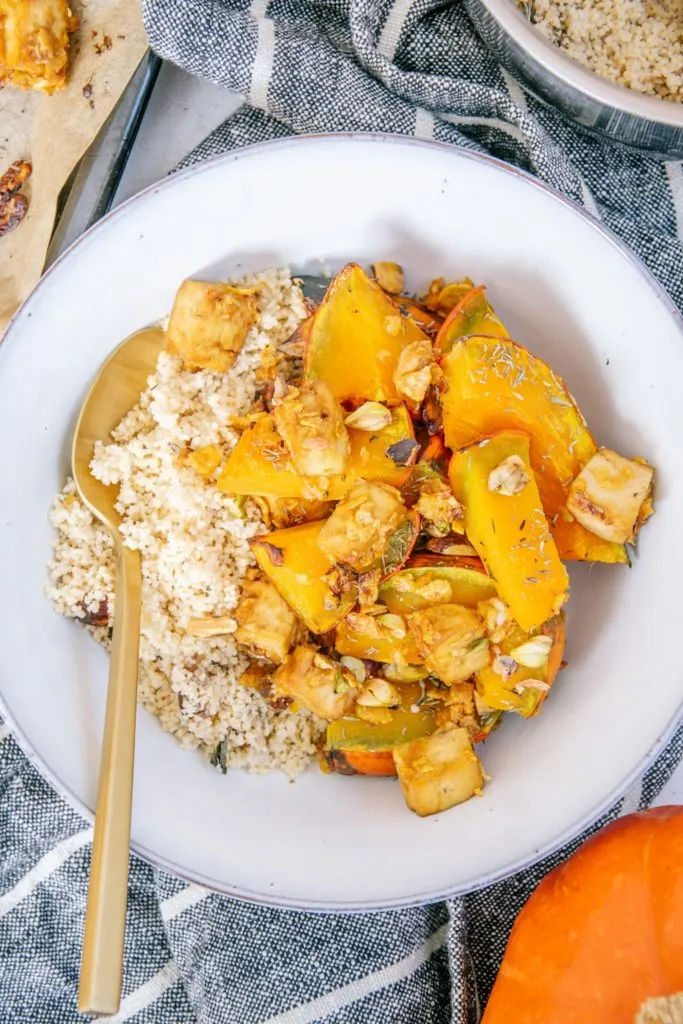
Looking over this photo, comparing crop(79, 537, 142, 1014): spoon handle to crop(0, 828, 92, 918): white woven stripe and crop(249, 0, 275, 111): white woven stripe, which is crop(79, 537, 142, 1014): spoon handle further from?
crop(249, 0, 275, 111): white woven stripe

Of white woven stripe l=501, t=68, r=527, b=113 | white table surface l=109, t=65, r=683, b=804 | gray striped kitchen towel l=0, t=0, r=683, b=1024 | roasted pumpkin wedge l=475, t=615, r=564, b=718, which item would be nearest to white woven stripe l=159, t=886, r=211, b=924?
gray striped kitchen towel l=0, t=0, r=683, b=1024

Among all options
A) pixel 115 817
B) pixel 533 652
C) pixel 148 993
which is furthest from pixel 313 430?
pixel 148 993

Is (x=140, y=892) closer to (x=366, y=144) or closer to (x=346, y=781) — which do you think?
(x=346, y=781)

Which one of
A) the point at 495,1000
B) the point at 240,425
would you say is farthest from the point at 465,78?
the point at 495,1000

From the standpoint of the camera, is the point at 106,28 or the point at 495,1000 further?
the point at 106,28

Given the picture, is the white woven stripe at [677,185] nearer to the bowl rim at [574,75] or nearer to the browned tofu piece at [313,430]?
the bowl rim at [574,75]
